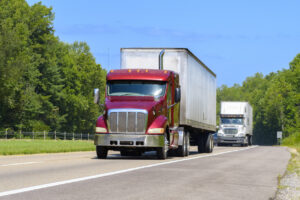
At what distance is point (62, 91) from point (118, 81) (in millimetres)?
59518

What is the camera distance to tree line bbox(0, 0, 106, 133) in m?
58.2

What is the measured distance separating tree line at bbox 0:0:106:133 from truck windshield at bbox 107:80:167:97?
3893 cm

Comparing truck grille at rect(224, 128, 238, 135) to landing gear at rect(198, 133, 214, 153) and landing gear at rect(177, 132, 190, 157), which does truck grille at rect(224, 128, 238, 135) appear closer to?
landing gear at rect(198, 133, 214, 153)

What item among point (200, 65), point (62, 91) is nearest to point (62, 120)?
point (62, 91)

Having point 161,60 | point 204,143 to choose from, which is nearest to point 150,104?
point 161,60

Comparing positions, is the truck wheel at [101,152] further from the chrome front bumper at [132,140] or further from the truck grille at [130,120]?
the truck grille at [130,120]

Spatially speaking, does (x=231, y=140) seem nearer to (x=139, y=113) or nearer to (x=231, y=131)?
(x=231, y=131)

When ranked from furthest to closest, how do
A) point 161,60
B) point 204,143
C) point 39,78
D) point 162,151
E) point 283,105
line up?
point 283,105 < point 39,78 < point 204,143 < point 161,60 < point 162,151

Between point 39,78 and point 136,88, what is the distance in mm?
55267

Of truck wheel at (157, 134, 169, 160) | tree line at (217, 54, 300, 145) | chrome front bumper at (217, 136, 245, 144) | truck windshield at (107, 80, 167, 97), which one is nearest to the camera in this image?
truck wheel at (157, 134, 169, 160)

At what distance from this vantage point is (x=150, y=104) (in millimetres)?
19125

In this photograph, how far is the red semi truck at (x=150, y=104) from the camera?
736 inches

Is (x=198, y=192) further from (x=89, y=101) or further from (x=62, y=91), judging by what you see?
(x=89, y=101)

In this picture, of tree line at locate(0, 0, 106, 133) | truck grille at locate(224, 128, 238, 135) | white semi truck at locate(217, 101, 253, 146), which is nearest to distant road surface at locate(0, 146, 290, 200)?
white semi truck at locate(217, 101, 253, 146)
